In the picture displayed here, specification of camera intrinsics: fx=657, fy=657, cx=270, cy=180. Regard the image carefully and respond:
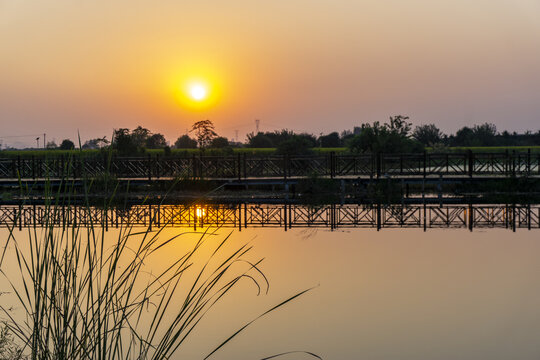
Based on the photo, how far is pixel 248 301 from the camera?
26.5ft

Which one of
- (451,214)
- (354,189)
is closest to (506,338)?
(451,214)

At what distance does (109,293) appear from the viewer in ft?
17.1

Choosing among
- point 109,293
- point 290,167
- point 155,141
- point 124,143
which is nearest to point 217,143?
point 124,143

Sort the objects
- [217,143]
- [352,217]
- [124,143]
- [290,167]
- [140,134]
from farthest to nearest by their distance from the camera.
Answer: [140,134]
[217,143]
[124,143]
[290,167]
[352,217]

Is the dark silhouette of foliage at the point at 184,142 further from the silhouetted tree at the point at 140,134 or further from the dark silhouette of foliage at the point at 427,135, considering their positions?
→ the dark silhouette of foliage at the point at 427,135

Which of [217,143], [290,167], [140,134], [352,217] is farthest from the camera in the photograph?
[140,134]

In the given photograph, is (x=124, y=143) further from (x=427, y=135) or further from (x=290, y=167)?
(x=427, y=135)

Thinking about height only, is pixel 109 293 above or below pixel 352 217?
above

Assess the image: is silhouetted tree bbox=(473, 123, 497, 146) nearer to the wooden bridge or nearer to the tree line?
the tree line

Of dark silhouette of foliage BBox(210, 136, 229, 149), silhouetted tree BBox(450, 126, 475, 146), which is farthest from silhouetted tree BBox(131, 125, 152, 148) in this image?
silhouetted tree BBox(450, 126, 475, 146)

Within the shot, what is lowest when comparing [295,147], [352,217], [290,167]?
[352,217]

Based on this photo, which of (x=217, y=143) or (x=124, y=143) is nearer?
(x=124, y=143)

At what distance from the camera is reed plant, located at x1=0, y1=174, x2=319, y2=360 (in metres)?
2.99

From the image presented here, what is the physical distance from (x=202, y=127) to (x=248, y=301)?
1163 inches
